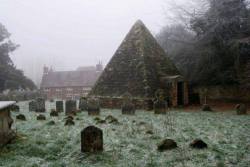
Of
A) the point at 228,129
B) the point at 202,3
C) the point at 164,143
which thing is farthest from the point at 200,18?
the point at 164,143

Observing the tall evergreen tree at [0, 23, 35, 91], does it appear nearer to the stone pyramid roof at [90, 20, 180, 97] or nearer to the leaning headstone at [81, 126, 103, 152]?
the stone pyramid roof at [90, 20, 180, 97]

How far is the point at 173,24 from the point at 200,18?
7896 mm

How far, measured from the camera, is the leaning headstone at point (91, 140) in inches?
293

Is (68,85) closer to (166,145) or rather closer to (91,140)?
(91,140)

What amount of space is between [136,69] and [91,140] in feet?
43.3

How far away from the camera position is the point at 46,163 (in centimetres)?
649

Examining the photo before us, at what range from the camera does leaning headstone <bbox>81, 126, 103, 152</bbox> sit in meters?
7.45

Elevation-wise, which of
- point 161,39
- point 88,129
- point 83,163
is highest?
point 161,39

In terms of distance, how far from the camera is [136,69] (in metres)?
20.4

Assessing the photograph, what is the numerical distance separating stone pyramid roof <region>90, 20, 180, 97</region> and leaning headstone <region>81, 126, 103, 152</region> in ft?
37.6

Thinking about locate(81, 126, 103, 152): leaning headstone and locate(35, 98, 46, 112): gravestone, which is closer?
locate(81, 126, 103, 152): leaning headstone

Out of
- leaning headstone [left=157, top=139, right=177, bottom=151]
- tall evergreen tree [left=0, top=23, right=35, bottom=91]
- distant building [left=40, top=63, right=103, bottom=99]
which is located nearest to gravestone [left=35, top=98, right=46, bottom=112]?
leaning headstone [left=157, top=139, right=177, bottom=151]

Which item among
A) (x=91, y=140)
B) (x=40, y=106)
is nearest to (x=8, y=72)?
(x=40, y=106)

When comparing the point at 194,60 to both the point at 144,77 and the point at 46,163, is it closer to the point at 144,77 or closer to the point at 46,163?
the point at 144,77
